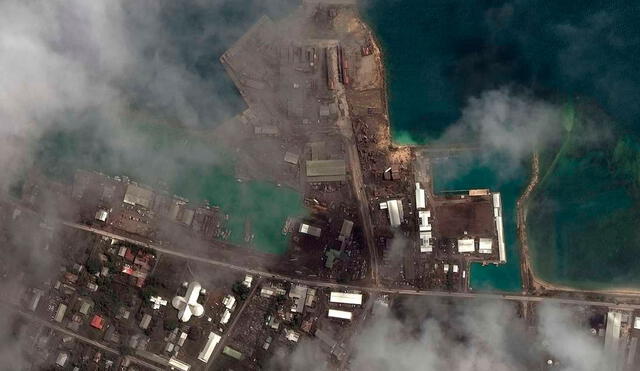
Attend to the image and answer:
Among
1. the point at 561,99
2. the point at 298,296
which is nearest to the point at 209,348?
the point at 298,296

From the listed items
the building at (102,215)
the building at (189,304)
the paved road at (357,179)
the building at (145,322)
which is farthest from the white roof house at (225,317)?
the building at (102,215)

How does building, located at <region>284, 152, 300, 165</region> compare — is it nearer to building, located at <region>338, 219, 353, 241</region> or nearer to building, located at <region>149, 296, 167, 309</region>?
building, located at <region>338, 219, 353, 241</region>

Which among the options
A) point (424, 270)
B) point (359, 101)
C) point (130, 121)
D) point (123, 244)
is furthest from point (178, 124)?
point (424, 270)

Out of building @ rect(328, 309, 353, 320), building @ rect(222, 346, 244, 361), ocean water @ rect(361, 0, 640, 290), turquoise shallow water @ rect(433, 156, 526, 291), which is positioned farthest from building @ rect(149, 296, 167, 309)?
turquoise shallow water @ rect(433, 156, 526, 291)

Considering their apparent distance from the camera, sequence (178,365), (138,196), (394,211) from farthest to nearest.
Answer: (138,196), (178,365), (394,211)

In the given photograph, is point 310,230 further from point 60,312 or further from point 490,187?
point 60,312

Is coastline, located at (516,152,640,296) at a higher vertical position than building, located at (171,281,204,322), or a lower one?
higher
